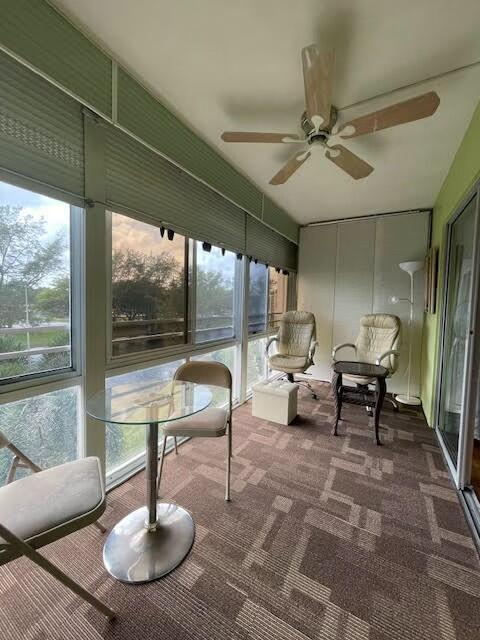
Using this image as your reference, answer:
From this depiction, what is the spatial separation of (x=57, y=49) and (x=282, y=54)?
1.14 m

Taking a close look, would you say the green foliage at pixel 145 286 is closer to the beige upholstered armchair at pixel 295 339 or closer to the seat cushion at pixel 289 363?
the seat cushion at pixel 289 363

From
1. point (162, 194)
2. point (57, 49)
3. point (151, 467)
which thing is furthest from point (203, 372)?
point (57, 49)

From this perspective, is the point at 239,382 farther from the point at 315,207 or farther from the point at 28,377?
the point at 315,207

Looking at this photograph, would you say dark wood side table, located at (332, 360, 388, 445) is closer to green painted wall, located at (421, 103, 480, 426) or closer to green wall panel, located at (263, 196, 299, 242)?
green painted wall, located at (421, 103, 480, 426)

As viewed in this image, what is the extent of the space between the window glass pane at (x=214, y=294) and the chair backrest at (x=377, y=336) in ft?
6.25

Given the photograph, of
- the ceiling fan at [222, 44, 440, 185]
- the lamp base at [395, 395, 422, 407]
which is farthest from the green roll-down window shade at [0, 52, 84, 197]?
the lamp base at [395, 395, 422, 407]

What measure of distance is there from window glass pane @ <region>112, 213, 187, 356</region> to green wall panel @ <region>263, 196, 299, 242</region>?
1.52m

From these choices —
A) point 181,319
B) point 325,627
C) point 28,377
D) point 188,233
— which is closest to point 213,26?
point 188,233

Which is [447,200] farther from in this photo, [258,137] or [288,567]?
[288,567]

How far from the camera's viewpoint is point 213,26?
133 cm

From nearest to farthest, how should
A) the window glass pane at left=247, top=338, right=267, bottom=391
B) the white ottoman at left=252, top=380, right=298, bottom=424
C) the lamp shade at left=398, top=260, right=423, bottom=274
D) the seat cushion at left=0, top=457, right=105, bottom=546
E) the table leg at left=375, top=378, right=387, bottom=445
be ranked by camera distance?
the seat cushion at left=0, top=457, right=105, bottom=546
the table leg at left=375, top=378, right=387, bottom=445
the white ottoman at left=252, top=380, right=298, bottom=424
the lamp shade at left=398, top=260, right=423, bottom=274
the window glass pane at left=247, top=338, right=267, bottom=391

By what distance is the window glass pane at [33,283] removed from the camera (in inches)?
54.0

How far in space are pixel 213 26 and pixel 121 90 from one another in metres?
0.64

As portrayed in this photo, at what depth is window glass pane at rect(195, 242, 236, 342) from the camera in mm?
2699
